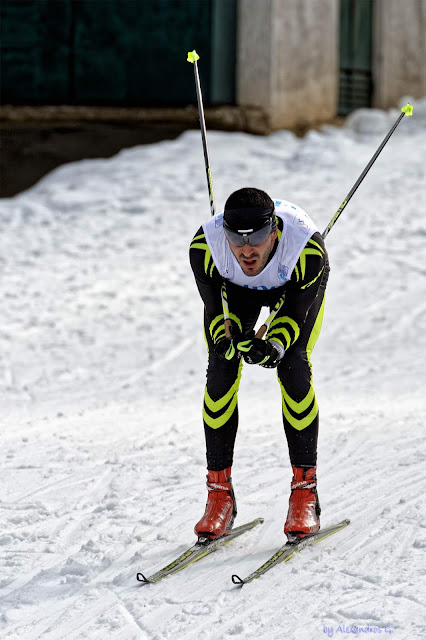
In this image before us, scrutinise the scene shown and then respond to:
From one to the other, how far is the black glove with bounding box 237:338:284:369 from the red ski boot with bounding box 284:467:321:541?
0.54 metres

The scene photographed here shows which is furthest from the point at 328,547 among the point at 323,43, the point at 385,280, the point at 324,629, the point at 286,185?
the point at 323,43

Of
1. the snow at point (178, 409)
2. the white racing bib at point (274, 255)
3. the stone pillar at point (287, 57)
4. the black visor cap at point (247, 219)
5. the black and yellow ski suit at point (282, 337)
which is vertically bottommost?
the snow at point (178, 409)

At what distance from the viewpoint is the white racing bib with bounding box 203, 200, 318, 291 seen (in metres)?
3.45

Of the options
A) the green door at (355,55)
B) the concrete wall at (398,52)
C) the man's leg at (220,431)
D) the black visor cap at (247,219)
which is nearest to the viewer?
the black visor cap at (247,219)

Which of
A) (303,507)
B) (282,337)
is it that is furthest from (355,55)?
(303,507)

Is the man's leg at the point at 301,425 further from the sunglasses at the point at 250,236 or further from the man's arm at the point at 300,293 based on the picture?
the sunglasses at the point at 250,236

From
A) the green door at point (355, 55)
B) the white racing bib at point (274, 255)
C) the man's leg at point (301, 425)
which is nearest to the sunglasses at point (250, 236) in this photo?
the white racing bib at point (274, 255)

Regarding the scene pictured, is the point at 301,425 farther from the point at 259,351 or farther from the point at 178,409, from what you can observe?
the point at 178,409

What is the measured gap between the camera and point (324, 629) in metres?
2.85

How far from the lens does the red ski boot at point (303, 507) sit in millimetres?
3523

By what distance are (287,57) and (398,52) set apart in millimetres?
2519

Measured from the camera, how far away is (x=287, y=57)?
45.9 feet

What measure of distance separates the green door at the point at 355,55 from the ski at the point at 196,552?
40.5 ft

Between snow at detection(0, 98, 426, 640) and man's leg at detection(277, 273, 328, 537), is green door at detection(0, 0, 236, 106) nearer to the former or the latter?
snow at detection(0, 98, 426, 640)
